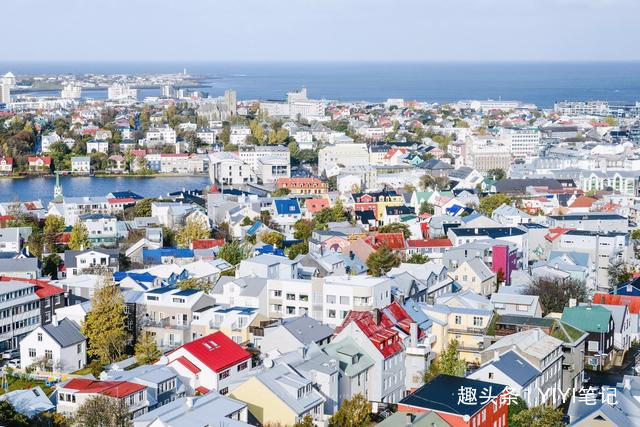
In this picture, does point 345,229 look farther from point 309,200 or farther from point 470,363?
point 470,363

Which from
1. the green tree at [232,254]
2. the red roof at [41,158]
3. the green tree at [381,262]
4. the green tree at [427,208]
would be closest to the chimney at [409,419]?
the green tree at [381,262]

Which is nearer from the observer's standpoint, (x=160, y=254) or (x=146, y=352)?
(x=146, y=352)

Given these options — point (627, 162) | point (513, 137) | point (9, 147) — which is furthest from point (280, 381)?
point (9, 147)

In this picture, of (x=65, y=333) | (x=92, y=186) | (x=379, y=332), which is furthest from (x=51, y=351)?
(x=92, y=186)

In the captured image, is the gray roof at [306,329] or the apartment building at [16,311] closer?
the gray roof at [306,329]

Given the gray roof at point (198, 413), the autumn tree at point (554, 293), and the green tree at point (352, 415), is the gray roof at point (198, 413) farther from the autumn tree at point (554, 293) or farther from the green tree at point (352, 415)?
the autumn tree at point (554, 293)

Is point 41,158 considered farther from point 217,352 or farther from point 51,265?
point 217,352

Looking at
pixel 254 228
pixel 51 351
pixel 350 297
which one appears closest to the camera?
pixel 51 351
